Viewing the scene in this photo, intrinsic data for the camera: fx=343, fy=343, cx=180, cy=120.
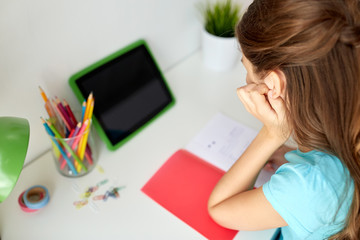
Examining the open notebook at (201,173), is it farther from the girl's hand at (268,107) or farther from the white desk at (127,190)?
the girl's hand at (268,107)

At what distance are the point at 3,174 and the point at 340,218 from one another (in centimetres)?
58

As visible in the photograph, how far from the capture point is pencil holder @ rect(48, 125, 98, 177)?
76cm

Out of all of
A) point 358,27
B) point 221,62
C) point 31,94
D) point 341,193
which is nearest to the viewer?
point 358,27

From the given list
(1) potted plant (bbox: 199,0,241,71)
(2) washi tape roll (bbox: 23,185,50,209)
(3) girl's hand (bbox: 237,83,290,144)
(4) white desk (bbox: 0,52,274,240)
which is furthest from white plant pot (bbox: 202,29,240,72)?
(2) washi tape roll (bbox: 23,185,50,209)

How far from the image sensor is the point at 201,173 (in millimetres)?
848

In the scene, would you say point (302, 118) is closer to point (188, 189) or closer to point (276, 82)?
point (276, 82)

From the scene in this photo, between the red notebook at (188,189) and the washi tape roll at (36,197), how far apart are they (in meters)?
0.22

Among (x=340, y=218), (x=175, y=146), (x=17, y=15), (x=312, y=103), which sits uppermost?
(x=17, y=15)

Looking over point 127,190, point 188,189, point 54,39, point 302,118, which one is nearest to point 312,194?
point 302,118

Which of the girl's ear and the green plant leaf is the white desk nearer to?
the green plant leaf

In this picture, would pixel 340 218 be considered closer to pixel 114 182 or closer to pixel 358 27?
pixel 358 27

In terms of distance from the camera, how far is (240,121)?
986mm

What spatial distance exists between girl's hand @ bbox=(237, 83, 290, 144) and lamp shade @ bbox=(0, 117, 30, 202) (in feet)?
1.41

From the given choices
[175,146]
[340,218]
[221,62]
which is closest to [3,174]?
[175,146]
